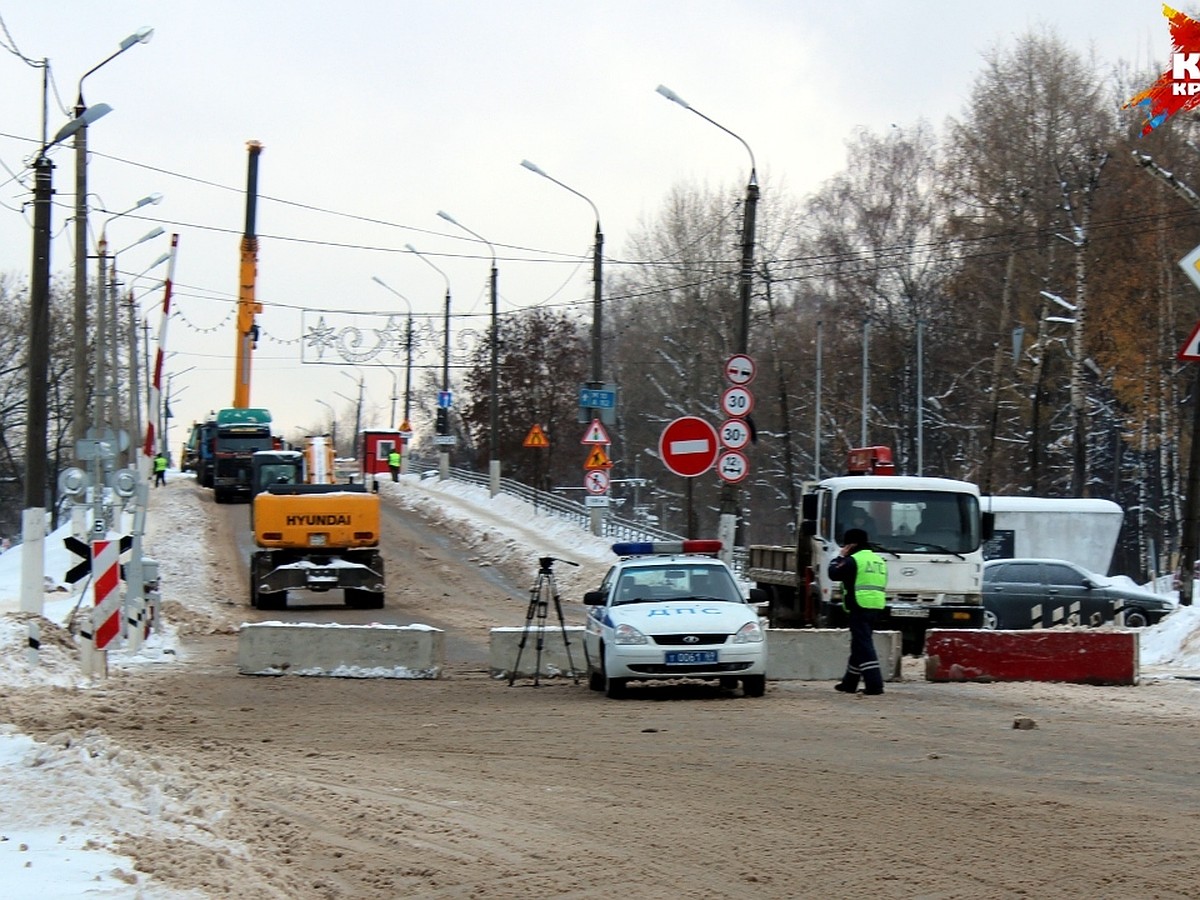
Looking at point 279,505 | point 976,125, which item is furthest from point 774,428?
point 279,505

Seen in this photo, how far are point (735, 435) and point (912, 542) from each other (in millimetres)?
3145

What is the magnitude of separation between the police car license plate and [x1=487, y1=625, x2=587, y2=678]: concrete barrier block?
11.2 ft

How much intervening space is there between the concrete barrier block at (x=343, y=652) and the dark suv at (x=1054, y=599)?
13155 millimetres

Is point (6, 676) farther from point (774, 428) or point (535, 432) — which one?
point (774, 428)

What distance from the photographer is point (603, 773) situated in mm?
11062

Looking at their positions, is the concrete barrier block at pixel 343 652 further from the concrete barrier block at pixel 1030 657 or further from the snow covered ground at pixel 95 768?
the concrete barrier block at pixel 1030 657

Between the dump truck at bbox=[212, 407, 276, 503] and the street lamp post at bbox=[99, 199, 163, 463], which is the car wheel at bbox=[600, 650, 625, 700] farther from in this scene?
the dump truck at bbox=[212, 407, 276, 503]

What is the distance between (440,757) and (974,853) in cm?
476

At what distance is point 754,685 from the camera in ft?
54.2

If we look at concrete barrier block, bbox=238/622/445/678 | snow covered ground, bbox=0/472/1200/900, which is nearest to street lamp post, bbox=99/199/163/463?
snow covered ground, bbox=0/472/1200/900

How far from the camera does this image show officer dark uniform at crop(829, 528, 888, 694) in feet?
55.0

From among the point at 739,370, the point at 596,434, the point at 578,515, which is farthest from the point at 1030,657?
the point at 578,515

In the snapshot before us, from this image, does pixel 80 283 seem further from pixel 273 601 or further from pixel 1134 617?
pixel 1134 617

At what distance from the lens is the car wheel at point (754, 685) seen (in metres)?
16.4
